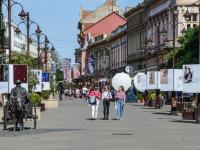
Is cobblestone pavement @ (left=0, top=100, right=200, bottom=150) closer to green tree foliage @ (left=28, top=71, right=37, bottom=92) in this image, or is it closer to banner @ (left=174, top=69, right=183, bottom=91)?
green tree foliage @ (left=28, top=71, right=37, bottom=92)

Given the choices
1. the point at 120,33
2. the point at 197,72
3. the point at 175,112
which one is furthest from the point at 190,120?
the point at 120,33

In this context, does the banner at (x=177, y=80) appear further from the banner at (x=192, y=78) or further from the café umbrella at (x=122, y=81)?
the café umbrella at (x=122, y=81)

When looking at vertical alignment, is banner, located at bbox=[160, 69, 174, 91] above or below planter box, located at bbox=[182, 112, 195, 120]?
above

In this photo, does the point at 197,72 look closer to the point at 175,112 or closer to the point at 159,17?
the point at 175,112

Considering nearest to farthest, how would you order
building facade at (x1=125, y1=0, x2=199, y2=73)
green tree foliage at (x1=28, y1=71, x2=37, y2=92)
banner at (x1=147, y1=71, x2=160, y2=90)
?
green tree foliage at (x1=28, y1=71, x2=37, y2=92) → banner at (x1=147, y1=71, x2=160, y2=90) → building facade at (x1=125, y1=0, x2=199, y2=73)

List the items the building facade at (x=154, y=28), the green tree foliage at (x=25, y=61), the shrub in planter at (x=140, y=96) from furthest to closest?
the building facade at (x=154, y=28), the shrub in planter at (x=140, y=96), the green tree foliage at (x=25, y=61)

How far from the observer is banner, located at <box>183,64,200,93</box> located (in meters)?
35.7

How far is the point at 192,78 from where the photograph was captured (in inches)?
1411

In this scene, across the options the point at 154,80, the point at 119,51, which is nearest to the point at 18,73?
the point at 154,80

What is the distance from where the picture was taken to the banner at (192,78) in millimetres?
35688

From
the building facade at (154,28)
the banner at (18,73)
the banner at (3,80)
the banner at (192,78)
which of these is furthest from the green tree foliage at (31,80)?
the building facade at (154,28)

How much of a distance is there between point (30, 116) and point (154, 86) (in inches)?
1168

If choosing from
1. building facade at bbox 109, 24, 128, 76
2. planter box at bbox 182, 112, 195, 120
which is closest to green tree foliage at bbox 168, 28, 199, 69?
planter box at bbox 182, 112, 195, 120

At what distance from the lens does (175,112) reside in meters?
47.0
